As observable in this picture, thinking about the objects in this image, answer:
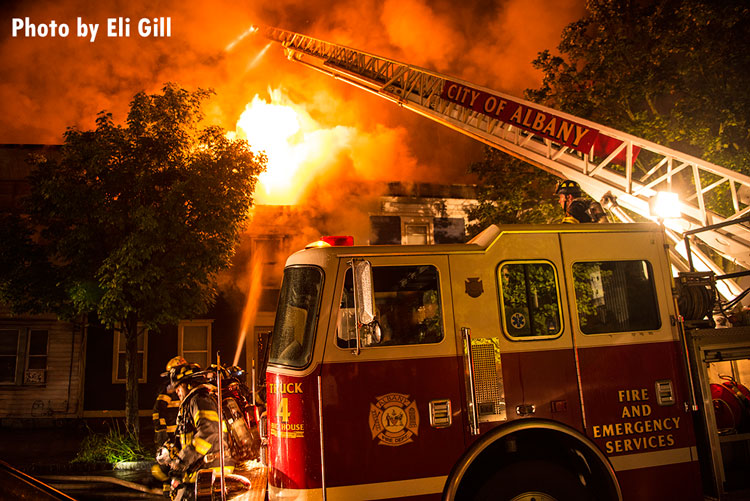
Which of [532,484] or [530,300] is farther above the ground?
[530,300]

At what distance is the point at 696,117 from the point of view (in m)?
9.53

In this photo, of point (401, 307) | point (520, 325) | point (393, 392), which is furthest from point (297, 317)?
point (520, 325)

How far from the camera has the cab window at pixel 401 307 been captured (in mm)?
3496

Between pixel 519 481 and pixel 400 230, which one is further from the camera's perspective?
pixel 400 230

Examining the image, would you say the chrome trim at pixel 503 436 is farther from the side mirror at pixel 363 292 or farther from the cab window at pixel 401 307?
the side mirror at pixel 363 292

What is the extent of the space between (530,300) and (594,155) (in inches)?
170

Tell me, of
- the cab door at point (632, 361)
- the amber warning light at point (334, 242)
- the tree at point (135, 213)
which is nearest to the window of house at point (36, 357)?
the tree at point (135, 213)

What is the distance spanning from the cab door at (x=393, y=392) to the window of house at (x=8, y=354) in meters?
15.8

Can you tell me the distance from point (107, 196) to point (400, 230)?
983 cm

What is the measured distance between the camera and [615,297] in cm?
388

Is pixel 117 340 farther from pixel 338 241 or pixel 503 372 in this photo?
pixel 503 372

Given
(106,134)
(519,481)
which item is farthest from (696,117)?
(106,134)

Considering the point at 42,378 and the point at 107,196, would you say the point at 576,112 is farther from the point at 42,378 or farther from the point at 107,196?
the point at 42,378

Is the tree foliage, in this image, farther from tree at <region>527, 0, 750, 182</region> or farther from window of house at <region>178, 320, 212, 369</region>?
window of house at <region>178, 320, 212, 369</region>
